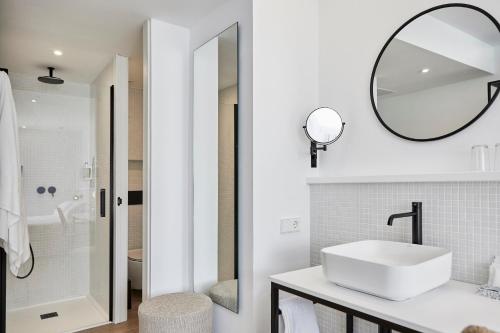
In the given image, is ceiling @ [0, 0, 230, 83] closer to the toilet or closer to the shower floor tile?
the toilet

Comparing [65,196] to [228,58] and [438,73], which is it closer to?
[228,58]

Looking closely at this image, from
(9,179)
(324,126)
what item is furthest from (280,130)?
(9,179)

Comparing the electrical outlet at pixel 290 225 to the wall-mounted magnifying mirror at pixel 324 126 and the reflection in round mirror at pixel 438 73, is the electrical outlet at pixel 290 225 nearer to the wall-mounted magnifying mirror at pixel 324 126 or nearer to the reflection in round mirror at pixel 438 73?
the wall-mounted magnifying mirror at pixel 324 126

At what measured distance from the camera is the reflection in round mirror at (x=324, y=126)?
6.45ft

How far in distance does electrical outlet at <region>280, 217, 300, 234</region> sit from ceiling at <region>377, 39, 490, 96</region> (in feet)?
2.79

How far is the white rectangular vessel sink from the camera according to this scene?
1175mm

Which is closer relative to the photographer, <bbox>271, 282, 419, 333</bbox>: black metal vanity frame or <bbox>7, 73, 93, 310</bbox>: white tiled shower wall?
<bbox>271, 282, 419, 333</bbox>: black metal vanity frame

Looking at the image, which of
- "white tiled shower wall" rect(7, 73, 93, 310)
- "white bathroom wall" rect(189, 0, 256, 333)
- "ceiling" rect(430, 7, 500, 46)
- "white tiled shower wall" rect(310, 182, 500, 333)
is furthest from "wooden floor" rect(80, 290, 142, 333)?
"ceiling" rect(430, 7, 500, 46)

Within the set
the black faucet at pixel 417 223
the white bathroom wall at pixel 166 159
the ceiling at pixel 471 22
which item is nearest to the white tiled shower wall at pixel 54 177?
the white bathroom wall at pixel 166 159

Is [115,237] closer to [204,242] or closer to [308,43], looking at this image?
[204,242]

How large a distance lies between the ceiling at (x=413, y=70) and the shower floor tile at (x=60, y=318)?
284 centimetres

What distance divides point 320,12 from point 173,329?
205 cm

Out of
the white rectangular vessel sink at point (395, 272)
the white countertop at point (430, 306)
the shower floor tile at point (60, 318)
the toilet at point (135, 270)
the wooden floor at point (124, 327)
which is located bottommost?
the shower floor tile at point (60, 318)

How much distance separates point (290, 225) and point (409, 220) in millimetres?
654
